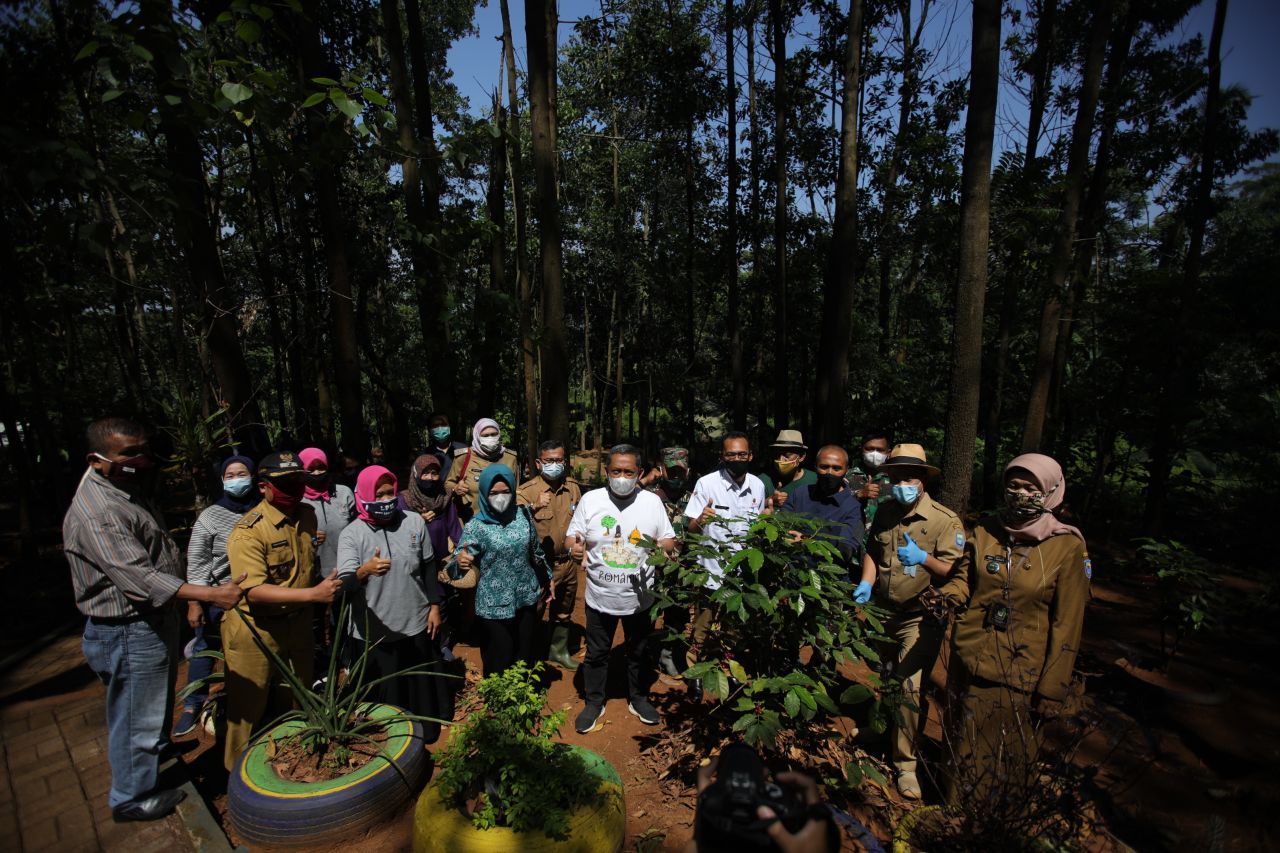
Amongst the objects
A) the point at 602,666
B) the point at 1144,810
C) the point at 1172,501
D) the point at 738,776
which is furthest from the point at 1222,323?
the point at 738,776

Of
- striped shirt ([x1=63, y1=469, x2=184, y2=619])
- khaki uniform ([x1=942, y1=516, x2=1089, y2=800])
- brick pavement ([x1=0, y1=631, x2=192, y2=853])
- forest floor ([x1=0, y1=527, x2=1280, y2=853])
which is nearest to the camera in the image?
khaki uniform ([x1=942, y1=516, x2=1089, y2=800])

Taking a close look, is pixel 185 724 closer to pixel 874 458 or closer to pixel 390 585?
pixel 390 585

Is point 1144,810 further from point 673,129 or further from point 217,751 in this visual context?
point 673,129

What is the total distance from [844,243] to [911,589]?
314 inches

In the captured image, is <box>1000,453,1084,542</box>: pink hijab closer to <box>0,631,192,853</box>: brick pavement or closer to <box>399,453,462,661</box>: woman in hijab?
<box>399,453,462,661</box>: woman in hijab

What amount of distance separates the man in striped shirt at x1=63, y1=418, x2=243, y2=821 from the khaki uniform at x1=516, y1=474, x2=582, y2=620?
7.56 feet

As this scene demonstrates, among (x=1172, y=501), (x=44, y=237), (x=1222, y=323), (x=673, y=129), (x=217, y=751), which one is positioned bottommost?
(x=1172, y=501)

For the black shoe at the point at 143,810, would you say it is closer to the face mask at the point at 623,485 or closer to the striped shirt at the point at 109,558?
the striped shirt at the point at 109,558

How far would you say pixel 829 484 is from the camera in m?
4.49

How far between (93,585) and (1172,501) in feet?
53.6

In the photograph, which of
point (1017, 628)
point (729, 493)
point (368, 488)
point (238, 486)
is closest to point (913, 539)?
point (1017, 628)

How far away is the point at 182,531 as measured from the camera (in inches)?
A: 387

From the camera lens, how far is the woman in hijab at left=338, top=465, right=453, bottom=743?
377 centimetres

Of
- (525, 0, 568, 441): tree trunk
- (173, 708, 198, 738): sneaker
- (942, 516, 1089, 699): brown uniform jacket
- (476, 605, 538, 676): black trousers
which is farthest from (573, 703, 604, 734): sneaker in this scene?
(525, 0, 568, 441): tree trunk
